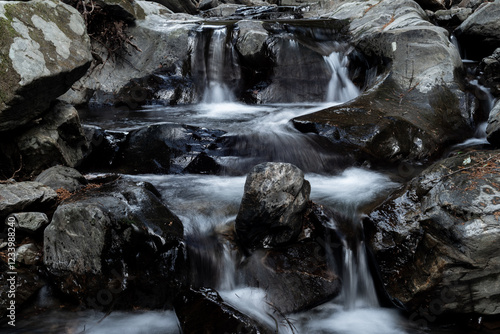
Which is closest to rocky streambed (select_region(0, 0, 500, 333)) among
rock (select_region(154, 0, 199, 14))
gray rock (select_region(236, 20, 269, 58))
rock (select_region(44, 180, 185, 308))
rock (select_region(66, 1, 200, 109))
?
rock (select_region(44, 180, 185, 308))

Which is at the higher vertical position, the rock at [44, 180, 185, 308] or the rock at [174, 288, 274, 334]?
the rock at [44, 180, 185, 308]

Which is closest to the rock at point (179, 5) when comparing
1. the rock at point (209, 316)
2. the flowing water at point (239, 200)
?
the flowing water at point (239, 200)

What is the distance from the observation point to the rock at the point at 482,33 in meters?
8.45

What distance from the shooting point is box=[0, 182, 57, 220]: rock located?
11.9 feet

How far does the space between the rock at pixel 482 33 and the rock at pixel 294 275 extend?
25.7ft

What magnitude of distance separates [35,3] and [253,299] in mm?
4718

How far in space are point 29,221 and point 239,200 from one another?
2332mm

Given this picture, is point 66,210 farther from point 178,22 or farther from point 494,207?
point 178,22

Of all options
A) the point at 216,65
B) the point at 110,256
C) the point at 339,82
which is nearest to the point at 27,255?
the point at 110,256

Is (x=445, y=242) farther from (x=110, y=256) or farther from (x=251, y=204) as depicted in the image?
(x=110, y=256)

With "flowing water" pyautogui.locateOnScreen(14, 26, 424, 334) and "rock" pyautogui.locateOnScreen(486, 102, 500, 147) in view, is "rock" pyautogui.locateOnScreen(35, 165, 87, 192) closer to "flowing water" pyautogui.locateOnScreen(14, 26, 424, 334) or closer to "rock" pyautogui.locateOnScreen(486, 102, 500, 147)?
"flowing water" pyautogui.locateOnScreen(14, 26, 424, 334)

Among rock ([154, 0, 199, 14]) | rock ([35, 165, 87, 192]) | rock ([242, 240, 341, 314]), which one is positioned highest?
rock ([154, 0, 199, 14])

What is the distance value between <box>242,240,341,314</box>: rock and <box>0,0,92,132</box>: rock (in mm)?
3250

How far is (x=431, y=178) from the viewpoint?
3.86m
